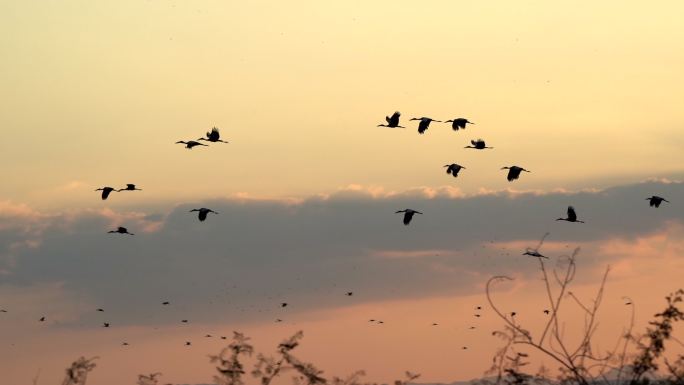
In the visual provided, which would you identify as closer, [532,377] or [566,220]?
[532,377]

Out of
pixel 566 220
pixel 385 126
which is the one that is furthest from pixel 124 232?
pixel 566 220

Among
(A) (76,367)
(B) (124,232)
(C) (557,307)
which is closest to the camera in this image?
(C) (557,307)

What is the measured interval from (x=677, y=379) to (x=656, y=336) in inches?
44.8

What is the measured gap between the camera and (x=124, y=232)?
194ft

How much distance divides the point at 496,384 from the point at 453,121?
3268cm

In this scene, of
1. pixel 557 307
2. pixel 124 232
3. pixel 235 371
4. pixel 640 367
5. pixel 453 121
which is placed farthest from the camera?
pixel 124 232

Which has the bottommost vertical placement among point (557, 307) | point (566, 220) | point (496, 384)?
point (496, 384)

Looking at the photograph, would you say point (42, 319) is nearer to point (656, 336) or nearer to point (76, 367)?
point (76, 367)

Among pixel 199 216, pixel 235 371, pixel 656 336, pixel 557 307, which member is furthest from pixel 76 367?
pixel 199 216

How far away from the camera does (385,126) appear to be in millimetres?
57094

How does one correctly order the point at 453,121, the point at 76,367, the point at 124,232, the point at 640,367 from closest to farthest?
1. the point at 640,367
2. the point at 76,367
3. the point at 453,121
4. the point at 124,232

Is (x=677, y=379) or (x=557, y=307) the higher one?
(x=557, y=307)

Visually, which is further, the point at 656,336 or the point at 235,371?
the point at 235,371

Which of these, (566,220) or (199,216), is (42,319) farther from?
(566,220)
